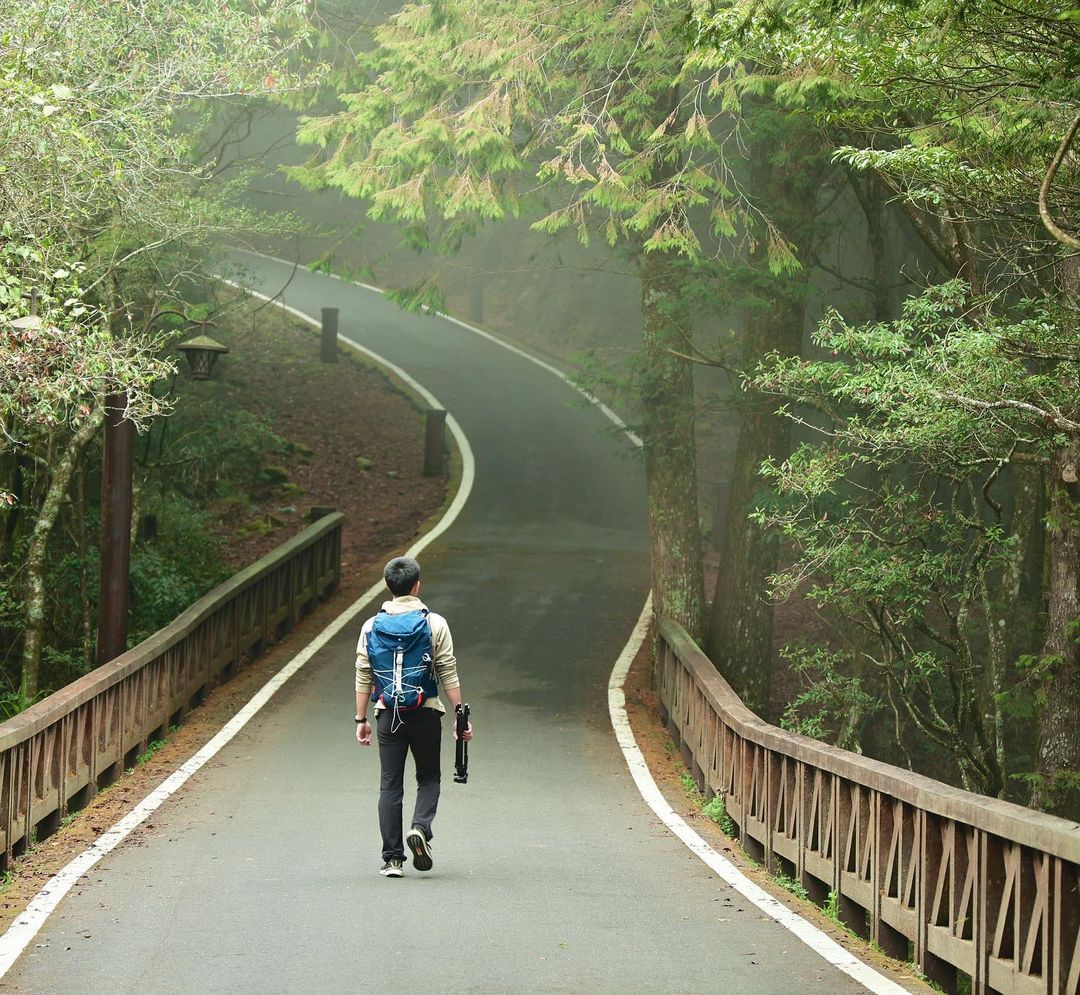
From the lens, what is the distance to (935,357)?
9664 millimetres

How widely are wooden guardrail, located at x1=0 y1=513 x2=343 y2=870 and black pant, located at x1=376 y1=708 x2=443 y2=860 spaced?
2.29m

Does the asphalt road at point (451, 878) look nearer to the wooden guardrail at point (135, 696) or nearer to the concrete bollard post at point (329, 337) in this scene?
the wooden guardrail at point (135, 696)

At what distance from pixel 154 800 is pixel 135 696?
1.67m

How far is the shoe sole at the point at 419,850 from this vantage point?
7.55 m

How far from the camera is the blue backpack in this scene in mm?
A: 7539

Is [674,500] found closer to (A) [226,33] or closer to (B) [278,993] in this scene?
(A) [226,33]

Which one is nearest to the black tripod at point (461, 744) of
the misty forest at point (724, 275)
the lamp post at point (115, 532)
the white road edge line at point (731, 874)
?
the white road edge line at point (731, 874)

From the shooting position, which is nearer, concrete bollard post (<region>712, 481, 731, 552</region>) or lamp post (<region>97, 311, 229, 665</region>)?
lamp post (<region>97, 311, 229, 665</region>)

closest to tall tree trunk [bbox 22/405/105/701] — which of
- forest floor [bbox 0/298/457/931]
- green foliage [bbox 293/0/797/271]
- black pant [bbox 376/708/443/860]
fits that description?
forest floor [bbox 0/298/457/931]

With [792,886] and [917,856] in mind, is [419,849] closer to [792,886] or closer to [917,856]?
[792,886]

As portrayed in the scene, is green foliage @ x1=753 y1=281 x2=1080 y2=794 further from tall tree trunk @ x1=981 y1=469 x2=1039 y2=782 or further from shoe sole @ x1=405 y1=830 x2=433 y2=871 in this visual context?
shoe sole @ x1=405 y1=830 x2=433 y2=871

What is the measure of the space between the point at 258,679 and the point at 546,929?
9.09m

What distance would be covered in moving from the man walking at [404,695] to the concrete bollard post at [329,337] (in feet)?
83.1

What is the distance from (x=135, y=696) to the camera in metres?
11.4
